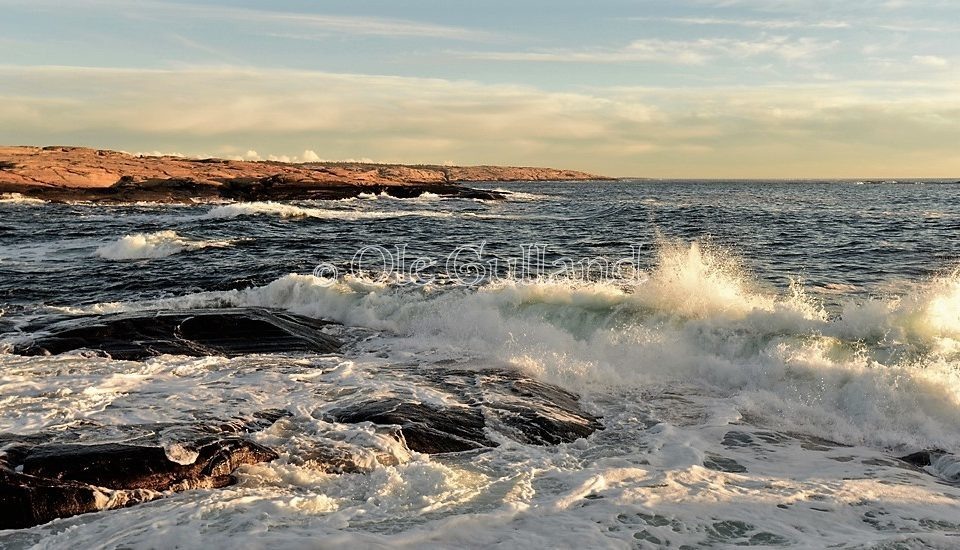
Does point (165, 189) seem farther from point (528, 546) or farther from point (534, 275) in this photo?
point (528, 546)

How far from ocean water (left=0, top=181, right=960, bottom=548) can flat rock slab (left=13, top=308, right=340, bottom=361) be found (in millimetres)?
593

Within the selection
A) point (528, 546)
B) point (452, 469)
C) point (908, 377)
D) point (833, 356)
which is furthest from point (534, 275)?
point (528, 546)

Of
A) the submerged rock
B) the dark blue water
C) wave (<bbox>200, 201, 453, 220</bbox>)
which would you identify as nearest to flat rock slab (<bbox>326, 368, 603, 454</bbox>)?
the submerged rock

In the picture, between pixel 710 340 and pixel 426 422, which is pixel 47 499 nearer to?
pixel 426 422

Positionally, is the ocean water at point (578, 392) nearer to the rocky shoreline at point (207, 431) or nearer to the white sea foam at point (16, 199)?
the rocky shoreline at point (207, 431)

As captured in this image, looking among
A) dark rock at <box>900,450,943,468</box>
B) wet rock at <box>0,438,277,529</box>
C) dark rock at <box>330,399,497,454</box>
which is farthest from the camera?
dark rock at <box>900,450,943,468</box>

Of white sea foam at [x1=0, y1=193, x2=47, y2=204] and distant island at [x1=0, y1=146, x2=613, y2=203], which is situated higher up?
distant island at [x1=0, y1=146, x2=613, y2=203]

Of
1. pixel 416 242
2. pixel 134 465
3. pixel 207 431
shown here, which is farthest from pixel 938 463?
pixel 416 242

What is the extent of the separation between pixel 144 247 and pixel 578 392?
1916 centimetres

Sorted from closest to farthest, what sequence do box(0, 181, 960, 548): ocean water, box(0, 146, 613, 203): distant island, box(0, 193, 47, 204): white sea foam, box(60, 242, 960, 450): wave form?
box(0, 181, 960, 548): ocean water → box(60, 242, 960, 450): wave → box(0, 193, 47, 204): white sea foam → box(0, 146, 613, 203): distant island

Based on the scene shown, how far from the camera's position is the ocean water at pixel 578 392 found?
5098 millimetres

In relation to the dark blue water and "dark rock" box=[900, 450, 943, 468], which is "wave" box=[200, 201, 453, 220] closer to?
the dark blue water

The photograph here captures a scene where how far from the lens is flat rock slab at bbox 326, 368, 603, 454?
6863 millimetres

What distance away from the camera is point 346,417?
7.23 m
